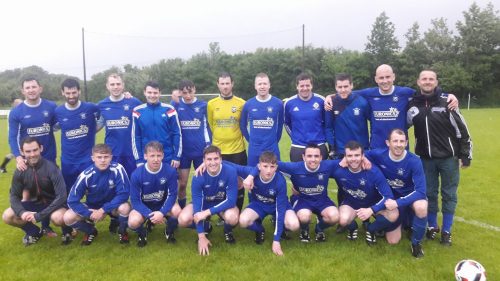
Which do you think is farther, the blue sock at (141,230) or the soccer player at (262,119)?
the soccer player at (262,119)

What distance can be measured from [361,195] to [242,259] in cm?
145

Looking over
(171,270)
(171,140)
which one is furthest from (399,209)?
(171,140)

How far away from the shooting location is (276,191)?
4059 mm

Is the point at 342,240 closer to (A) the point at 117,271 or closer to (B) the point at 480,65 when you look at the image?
(A) the point at 117,271

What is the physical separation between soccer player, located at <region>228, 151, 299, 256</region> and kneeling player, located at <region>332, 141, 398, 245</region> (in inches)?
23.3

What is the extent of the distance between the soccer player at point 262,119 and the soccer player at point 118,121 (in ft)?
4.72

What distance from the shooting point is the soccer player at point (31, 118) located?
14.5 ft

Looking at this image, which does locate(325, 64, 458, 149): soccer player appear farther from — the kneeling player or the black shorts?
the black shorts

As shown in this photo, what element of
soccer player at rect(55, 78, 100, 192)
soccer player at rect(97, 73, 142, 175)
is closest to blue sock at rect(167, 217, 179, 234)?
soccer player at rect(97, 73, 142, 175)

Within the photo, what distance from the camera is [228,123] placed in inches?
192

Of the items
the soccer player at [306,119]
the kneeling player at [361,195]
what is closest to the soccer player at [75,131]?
the soccer player at [306,119]

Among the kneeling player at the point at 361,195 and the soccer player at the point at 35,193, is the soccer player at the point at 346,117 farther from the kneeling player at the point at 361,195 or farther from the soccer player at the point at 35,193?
the soccer player at the point at 35,193

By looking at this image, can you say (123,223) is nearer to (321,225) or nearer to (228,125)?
(228,125)

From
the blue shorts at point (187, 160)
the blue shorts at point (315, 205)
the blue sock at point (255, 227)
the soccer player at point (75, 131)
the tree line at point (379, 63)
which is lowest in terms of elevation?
the blue sock at point (255, 227)
